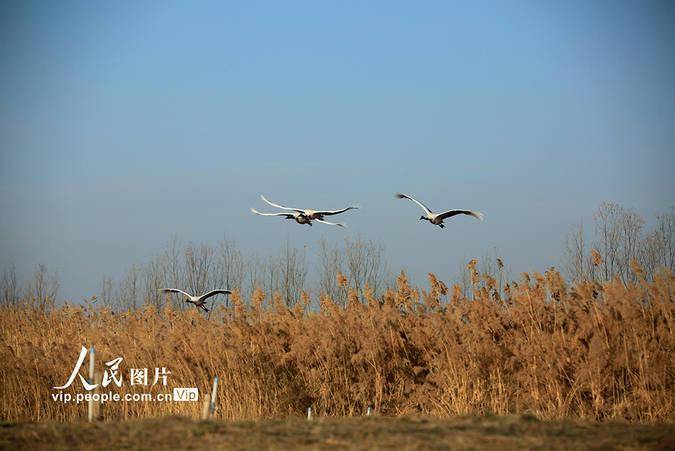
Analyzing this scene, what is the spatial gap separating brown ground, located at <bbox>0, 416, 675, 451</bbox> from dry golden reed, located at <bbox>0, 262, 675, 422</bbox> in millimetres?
3050

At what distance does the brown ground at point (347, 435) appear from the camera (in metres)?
5.77

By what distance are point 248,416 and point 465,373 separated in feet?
8.80

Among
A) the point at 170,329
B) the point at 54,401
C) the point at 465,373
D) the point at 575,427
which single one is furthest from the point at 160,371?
Result: the point at 575,427

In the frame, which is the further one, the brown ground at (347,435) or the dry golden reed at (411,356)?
the dry golden reed at (411,356)

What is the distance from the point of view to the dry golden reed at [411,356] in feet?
32.6

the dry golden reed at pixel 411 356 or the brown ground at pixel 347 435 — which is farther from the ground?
the dry golden reed at pixel 411 356

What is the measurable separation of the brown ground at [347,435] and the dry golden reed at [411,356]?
305 centimetres

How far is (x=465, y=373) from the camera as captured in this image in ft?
34.8

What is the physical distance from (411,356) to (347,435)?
5.54 m

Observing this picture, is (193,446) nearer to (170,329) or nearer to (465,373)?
(465,373)

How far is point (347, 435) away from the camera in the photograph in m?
6.06

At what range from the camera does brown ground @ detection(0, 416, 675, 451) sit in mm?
5770

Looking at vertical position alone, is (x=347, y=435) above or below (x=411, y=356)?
below

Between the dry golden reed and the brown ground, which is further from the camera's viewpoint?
the dry golden reed
